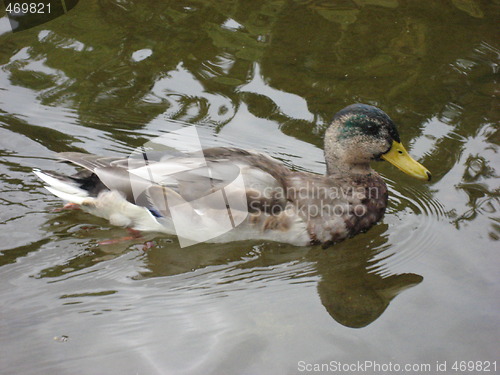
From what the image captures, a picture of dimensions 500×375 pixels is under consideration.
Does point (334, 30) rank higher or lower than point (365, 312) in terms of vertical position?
higher

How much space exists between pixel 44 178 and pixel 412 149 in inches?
126

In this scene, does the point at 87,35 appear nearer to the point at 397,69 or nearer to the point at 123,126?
the point at 123,126

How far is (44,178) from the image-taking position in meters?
5.28

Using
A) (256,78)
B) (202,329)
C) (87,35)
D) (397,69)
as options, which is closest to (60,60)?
(87,35)

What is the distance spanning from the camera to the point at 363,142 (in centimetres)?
530

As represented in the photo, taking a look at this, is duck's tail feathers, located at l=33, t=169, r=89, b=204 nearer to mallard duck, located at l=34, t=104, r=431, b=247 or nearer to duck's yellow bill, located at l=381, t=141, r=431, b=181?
mallard duck, located at l=34, t=104, r=431, b=247

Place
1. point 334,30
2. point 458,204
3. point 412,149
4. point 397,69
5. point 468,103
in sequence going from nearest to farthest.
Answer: point 458,204 < point 412,149 < point 468,103 < point 397,69 < point 334,30

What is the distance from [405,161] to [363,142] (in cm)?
36
